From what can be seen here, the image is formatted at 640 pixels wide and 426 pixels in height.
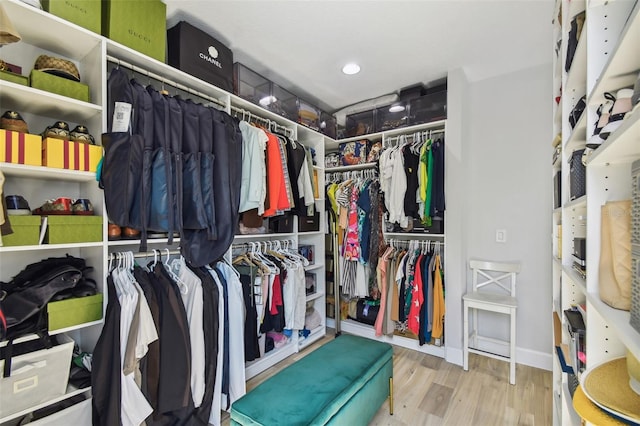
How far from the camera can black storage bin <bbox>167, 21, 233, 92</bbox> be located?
1.82 meters

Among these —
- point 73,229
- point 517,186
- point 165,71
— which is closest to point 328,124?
point 165,71

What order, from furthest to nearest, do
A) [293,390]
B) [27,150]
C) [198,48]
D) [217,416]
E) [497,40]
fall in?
[497,40], [198,48], [217,416], [293,390], [27,150]

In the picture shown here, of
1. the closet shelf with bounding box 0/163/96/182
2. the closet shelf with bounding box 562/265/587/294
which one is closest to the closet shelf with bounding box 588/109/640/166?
the closet shelf with bounding box 562/265/587/294

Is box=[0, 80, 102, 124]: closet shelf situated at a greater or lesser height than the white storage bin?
greater

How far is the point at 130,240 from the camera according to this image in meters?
1.58

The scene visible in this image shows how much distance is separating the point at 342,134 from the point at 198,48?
6.28 ft

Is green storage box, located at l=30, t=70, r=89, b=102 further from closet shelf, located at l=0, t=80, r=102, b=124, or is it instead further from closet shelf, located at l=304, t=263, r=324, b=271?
closet shelf, located at l=304, t=263, r=324, b=271

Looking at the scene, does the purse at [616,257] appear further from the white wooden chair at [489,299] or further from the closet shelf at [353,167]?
the closet shelf at [353,167]

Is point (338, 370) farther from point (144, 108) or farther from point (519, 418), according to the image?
point (144, 108)

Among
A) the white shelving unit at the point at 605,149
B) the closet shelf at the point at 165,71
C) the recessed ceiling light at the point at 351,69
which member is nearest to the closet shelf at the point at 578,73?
the white shelving unit at the point at 605,149

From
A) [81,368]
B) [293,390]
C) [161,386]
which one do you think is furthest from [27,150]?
[293,390]

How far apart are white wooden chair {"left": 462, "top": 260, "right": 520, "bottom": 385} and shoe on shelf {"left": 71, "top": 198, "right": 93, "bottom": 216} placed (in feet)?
8.91

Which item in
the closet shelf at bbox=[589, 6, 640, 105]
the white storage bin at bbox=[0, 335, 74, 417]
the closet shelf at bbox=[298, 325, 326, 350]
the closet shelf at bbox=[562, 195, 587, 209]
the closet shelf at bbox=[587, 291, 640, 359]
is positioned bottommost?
the closet shelf at bbox=[298, 325, 326, 350]

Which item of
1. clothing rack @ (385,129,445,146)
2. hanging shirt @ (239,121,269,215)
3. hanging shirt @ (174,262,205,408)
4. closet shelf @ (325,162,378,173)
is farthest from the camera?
closet shelf @ (325,162,378,173)
